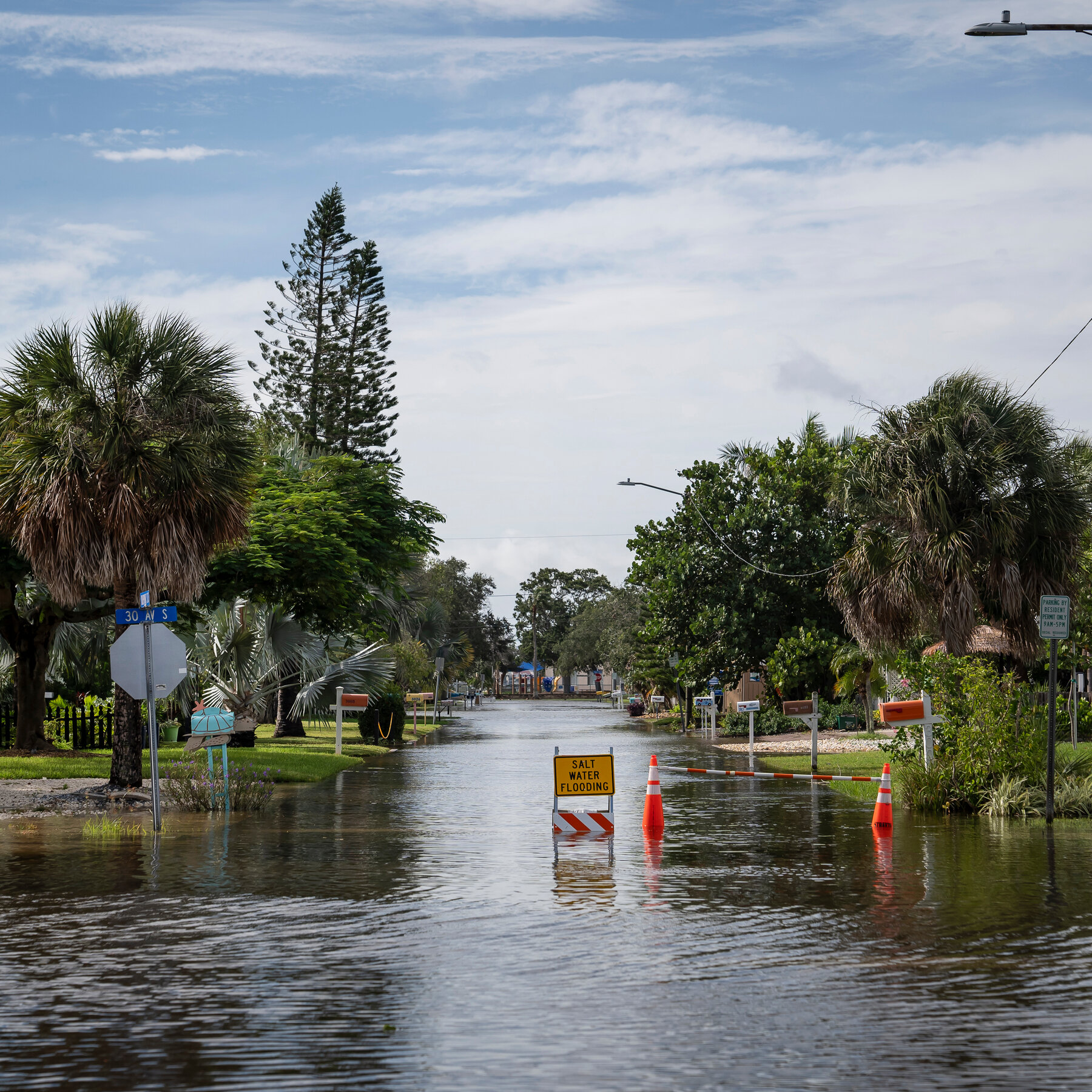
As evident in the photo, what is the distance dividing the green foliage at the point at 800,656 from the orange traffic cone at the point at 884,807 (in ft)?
83.2

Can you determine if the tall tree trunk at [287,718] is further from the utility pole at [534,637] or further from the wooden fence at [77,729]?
the utility pole at [534,637]

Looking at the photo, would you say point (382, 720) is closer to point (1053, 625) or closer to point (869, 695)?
point (869, 695)

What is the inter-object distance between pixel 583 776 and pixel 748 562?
29991mm

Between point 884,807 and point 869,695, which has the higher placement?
point 869,695

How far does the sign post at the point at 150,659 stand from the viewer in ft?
51.9

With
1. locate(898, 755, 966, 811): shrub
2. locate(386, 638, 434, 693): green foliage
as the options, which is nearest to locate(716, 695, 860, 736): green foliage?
locate(386, 638, 434, 693): green foliage

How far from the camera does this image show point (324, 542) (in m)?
25.4

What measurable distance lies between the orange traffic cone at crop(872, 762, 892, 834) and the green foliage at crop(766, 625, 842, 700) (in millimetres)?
25374

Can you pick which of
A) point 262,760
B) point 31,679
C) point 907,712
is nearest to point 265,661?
point 262,760

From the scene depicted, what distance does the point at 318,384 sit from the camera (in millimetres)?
57969

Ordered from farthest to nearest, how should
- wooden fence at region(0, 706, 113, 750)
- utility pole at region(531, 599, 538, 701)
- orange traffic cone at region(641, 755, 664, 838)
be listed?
utility pole at region(531, 599, 538, 701) < wooden fence at region(0, 706, 113, 750) < orange traffic cone at region(641, 755, 664, 838)

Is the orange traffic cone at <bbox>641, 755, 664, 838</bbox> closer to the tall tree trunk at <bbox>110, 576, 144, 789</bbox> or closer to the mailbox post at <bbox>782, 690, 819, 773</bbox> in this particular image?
the tall tree trunk at <bbox>110, 576, 144, 789</bbox>

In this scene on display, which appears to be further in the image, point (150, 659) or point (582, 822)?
point (150, 659)

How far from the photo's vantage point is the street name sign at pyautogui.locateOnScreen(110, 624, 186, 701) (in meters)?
15.9
